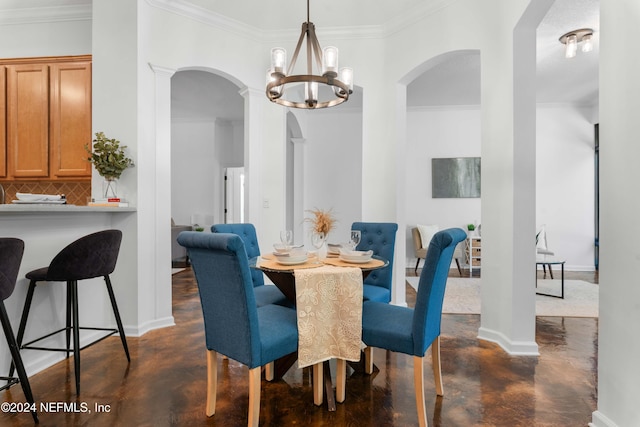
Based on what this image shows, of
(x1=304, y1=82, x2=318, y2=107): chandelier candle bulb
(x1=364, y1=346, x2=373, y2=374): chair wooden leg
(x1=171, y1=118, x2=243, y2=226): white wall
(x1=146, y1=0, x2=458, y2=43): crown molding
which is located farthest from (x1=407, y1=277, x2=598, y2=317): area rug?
(x1=171, y1=118, x2=243, y2=226): white wall

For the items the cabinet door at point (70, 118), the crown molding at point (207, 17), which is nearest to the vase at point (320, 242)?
the cabinet door at point (70, 118)

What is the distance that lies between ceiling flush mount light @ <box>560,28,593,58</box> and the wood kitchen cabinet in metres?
5.10

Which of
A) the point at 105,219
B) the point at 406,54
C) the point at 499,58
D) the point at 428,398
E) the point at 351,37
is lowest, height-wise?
the point at 428,398

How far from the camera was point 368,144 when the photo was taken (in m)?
4.15

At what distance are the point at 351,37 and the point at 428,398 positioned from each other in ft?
12.1

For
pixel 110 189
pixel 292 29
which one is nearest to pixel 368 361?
→ pixel 110 189

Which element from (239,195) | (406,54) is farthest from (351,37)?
(239,195)

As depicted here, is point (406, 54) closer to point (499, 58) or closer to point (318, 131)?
point (499, 58)

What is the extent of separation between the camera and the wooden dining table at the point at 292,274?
2.02 m

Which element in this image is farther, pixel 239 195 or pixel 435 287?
pixel 239 195

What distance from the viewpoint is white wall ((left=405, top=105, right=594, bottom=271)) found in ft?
21.2

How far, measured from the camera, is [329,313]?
200cm

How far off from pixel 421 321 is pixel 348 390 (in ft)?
2.48

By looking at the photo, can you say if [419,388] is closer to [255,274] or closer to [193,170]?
[255,274]
